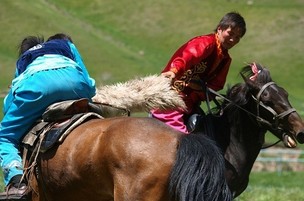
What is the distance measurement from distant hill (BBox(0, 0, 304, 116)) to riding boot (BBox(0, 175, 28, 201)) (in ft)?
112

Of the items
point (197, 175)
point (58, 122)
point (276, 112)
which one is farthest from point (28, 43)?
point (197, 175)

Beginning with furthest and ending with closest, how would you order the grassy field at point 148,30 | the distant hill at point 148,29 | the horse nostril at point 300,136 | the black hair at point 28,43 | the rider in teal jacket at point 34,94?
the distant hill at point 148,29, the grassy field at point 148,30, the horse nostril at point 300,136, the black hair at point 28,43, the rider in teal jacket at point 34,94

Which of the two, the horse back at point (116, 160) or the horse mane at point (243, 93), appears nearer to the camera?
the horse back at point (116, 160)

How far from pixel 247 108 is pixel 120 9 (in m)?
46.1

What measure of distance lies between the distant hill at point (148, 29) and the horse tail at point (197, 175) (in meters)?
35.4

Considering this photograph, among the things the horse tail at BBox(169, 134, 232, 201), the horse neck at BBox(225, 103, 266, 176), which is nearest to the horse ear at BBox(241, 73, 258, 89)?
the horse neck at BBox(225, 103, 266, 176)

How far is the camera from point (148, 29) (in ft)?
173

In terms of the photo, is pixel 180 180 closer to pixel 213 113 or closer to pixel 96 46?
pixel 213 113

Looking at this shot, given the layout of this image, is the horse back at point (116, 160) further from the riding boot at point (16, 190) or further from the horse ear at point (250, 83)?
the horse ear at point (250, 83)

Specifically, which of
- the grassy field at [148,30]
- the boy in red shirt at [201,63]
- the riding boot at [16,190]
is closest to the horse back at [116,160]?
the riding boot at [16,190]

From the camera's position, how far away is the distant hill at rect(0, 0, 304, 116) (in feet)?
149

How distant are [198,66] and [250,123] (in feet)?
2.60

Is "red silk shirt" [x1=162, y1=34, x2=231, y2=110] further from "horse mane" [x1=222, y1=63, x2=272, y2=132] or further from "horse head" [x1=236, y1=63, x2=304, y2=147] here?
"horse head" [x1=236, y1=63, x2=304, y2=147]

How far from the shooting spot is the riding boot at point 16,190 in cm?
685
